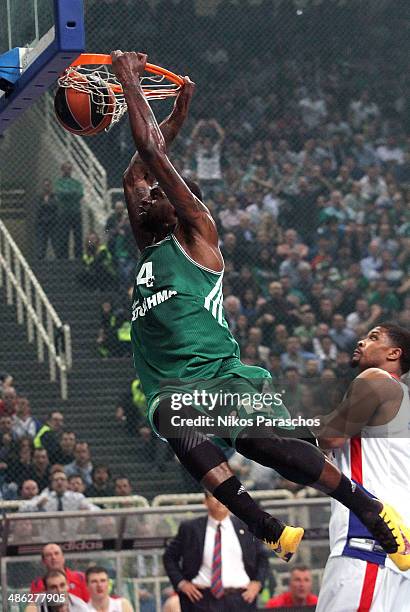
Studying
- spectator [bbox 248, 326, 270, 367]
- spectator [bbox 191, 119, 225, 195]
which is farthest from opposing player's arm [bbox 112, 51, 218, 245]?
spectator [bbox 191, 119, 225, 195]

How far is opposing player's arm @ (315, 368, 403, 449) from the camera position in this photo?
6129 millimetres

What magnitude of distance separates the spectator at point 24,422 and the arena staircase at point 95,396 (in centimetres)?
9

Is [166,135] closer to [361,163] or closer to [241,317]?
[241,317]

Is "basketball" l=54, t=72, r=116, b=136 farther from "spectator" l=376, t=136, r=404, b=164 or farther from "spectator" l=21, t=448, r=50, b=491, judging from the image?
"spectator" l=376, t=136, r=404, b=164

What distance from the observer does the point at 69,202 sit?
11523mm

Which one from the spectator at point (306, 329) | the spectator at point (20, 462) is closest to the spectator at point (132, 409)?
the spectator at point (20, 462)

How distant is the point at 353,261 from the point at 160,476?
2939 millimetres

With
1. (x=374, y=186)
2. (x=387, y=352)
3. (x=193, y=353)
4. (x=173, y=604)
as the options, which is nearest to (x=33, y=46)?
(x=193, y=353)

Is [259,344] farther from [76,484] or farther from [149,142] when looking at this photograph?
[149,142]

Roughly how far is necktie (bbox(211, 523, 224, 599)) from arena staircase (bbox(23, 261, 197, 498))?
65.0 inches

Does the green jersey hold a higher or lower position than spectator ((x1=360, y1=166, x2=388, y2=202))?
higher

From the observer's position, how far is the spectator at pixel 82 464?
1055cm

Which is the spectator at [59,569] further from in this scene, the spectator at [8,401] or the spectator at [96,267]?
the spectator at [96,267]

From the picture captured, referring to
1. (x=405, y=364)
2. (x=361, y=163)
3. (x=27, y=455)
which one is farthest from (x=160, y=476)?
(x=405, y=364)
